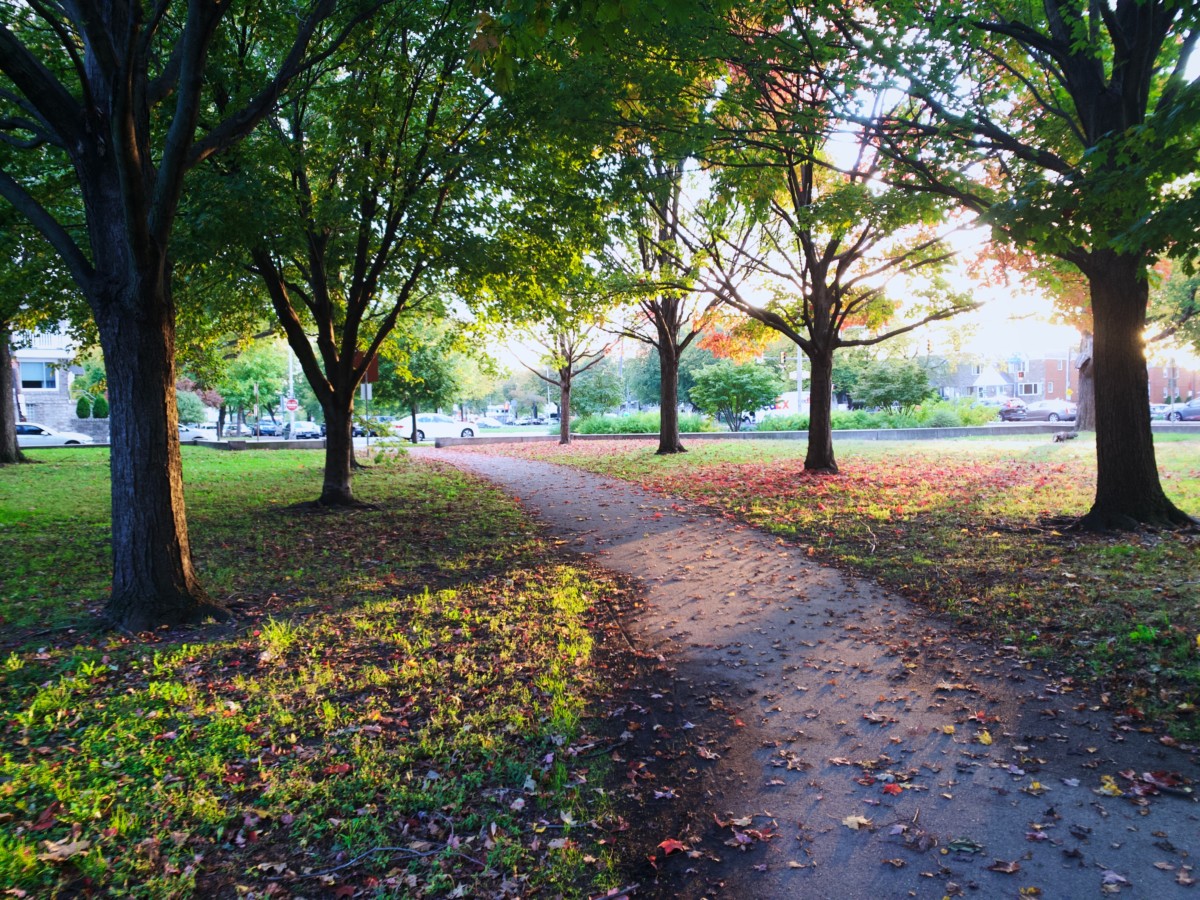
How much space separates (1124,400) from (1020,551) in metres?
2.61

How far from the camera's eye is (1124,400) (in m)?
8.59

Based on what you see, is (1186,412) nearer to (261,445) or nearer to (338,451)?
(338,451)

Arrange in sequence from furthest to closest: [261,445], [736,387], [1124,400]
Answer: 1. [736,387]
2. [261,445]
3. [1124,400]

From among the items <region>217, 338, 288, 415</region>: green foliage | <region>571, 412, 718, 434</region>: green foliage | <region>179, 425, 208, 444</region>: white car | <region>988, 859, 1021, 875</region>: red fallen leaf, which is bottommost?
<region>988, 859, 1021, 875</region>: red fallen leaf

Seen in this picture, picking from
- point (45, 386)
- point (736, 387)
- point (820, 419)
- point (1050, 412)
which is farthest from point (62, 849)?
point (45, 386)

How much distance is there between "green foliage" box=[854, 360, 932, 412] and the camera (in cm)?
3634

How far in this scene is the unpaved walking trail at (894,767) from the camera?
2908mm

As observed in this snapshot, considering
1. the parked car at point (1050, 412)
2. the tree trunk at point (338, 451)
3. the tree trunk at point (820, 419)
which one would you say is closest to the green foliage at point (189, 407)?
the tree trunk at point (338, 451)

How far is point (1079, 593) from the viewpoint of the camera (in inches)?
242

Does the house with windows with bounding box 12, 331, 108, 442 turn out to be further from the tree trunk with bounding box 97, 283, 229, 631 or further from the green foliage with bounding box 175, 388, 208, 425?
the tree trunk with bounding box 97, 283, 229, 631

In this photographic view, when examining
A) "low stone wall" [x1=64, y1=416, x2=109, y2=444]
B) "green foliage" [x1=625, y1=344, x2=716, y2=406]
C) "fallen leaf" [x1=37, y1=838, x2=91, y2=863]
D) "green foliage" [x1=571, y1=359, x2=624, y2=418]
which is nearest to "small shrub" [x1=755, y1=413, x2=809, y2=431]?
"green foliage" [x1=571, y1=359, x2=624, y2=418]

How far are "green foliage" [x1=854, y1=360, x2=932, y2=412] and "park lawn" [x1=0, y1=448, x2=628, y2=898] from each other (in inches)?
1300

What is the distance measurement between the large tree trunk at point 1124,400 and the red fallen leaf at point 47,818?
33.4 ft

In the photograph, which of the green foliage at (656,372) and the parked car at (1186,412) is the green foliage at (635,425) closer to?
the green foliage at (656,372)
